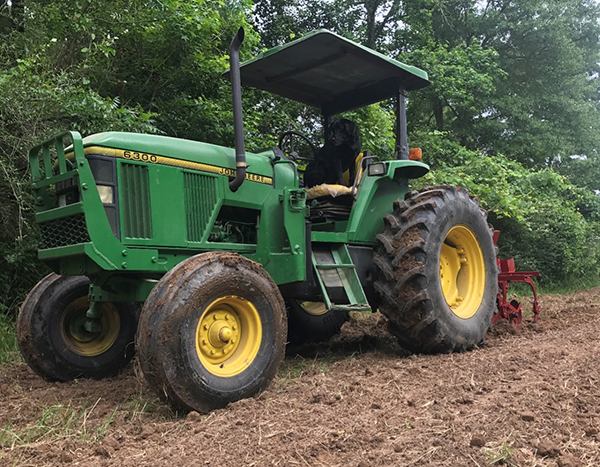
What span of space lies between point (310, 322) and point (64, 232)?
2750 mm

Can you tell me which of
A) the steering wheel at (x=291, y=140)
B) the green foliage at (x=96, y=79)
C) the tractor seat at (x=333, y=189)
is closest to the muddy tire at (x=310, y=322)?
the tractor seat at (x=333, y=189)

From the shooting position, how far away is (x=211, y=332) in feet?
11.6

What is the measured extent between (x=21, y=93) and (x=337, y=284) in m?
4.17

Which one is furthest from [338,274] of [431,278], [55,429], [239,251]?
[55,429]

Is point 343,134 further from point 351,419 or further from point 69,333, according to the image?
point 351,419

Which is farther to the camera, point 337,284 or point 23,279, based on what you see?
point 23,279

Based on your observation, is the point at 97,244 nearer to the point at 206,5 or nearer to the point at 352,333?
the point at 352,333

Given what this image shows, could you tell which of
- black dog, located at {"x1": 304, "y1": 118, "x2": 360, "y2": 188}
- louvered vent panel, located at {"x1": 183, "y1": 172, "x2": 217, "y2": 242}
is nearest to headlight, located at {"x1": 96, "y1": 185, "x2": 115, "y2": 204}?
louvered vent panel, located at {"x1": 183, "y1": 172, "x2": 217, "y2": 242}

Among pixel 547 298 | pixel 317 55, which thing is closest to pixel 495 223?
pixel 547 298

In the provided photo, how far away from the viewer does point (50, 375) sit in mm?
4391

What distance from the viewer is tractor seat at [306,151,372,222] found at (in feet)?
17.3

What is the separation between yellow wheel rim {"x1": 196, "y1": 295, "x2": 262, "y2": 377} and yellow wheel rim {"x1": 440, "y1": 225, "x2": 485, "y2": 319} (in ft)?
7.76

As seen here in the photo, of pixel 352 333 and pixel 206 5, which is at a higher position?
pixel 206 5

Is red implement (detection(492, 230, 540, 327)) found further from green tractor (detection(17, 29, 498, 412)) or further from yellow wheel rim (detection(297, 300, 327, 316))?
yellow wheel rim (detection(297, 300, 327, 316))
